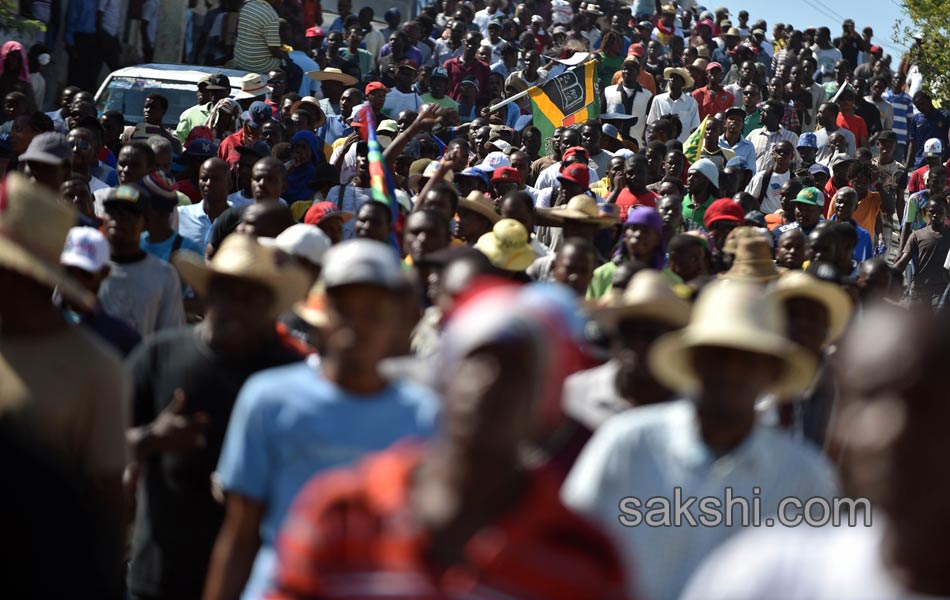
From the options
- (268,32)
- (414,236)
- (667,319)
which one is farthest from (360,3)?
(667,319)

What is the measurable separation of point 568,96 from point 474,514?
526 inches

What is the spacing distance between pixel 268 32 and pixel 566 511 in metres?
17.4

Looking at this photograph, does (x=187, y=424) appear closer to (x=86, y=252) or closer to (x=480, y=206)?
(x=86, y=252)

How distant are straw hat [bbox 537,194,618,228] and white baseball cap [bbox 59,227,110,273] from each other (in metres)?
3.58

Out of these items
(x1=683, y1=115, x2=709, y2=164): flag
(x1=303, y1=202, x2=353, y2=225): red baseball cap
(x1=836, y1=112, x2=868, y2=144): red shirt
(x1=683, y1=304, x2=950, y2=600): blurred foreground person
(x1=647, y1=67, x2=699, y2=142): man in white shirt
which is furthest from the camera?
(x1=836, y1=112, x2=868, y2=144): red shirt

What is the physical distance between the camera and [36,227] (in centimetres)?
440

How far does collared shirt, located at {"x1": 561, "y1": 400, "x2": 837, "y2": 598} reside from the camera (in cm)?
360

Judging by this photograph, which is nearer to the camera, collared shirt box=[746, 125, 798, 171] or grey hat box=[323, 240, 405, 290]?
grey hat box=[323, 240, 405, 290]

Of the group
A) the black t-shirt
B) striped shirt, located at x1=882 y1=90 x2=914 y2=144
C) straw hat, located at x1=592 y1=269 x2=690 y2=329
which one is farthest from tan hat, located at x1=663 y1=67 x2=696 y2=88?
the black t-shirt

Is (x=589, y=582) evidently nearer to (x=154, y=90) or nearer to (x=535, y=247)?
(x=535, y=247)

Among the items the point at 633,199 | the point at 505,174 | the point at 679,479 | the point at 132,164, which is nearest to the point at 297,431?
the point at 679,479

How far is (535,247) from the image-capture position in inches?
363

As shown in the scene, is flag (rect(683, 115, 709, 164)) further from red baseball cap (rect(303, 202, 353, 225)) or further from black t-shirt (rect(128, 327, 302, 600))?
black t-shirt (rect(128, 327, 302, 600))

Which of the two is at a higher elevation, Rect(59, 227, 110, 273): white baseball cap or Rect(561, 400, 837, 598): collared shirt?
Rect(561, 400, 837, 598): collared shirt
